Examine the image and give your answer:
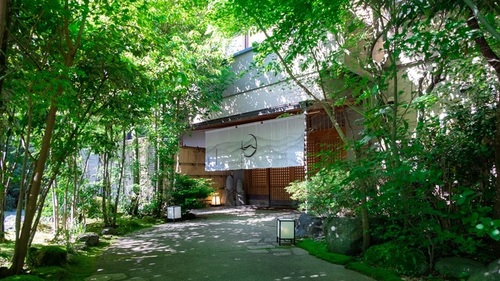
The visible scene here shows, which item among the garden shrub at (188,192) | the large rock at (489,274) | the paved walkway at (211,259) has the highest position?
the garden shrub at (188,192)

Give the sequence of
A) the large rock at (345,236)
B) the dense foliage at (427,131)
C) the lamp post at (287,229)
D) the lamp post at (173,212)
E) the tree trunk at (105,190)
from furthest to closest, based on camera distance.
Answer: the lamp post at (173,212) < the tree trunk at (105,190) < the lamp post at (287,229) < the large rock at (345,236) < the dense foliage at (427,131)

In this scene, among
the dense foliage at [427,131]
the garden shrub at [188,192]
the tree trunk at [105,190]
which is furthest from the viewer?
the garden shrub at [188,192]

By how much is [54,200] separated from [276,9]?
617 centimetres

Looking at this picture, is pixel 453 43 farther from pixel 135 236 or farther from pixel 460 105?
pixel 135 236

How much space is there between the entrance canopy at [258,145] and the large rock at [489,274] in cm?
744

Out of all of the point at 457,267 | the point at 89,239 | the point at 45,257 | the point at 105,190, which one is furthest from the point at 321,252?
the point at 105,190

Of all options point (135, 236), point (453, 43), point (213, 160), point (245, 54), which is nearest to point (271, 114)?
point (245, 54)

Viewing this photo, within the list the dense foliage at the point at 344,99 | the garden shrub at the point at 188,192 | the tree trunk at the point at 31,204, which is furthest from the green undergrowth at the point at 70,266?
the garden shrub at the point at 188,192

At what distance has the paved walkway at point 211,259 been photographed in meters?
5.59

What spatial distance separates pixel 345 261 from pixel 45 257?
15.7 feet

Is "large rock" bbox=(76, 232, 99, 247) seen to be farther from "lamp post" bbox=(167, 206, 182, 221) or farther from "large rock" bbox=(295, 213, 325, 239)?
"large rock" bbox=(295, 213, 325, 239)

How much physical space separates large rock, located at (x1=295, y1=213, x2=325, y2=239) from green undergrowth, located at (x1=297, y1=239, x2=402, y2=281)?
16.0 inches

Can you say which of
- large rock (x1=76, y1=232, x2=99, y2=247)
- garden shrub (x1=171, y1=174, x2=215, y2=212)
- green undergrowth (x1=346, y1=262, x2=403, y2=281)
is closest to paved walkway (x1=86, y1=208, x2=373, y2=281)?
green undergrowth (x1=346, y1=262, x2=403, y2=281)

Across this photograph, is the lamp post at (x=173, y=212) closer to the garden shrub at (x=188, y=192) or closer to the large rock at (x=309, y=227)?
the garden shrub at (x=188, y=192)
